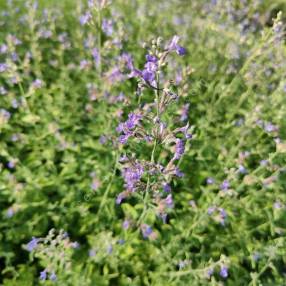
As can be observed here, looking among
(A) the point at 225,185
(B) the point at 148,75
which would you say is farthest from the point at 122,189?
(B) the point at 148,75

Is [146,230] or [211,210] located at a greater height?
[211,210]

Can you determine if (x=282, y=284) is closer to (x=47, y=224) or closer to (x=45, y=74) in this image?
(x=47, y=224)

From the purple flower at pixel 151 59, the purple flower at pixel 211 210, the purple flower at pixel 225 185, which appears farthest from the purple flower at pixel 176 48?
the purple flower at pixel 211 210

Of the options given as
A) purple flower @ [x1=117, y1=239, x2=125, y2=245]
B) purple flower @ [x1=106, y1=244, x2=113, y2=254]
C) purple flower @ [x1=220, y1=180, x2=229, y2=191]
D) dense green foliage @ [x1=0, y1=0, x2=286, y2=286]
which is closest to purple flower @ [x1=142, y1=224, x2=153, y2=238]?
dense green foliage @ [x1=0, y1=0, x2=286, y2=286]

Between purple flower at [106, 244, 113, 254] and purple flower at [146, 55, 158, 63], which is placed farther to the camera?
purple flower at [106, 244, 113, 254]

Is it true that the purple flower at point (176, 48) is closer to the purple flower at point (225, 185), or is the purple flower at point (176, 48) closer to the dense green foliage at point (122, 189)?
the dense green foliage at point (122, 189)

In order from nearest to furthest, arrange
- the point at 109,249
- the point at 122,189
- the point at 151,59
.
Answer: the point at 151,59, the point at 109,249, the point at 122,189

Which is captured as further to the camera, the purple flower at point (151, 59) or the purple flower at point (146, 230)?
the purple flower at point (146, 230)

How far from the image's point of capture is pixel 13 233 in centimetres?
351

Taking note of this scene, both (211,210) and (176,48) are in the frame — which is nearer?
(176,48)

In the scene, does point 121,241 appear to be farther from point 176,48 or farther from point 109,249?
point 176,48

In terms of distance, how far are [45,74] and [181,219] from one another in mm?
2846

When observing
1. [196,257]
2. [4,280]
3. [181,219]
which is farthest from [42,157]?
[196,257]

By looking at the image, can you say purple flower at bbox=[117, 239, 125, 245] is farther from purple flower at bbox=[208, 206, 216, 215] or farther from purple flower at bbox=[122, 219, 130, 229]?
purple flower at bbox=[208, 206, 216, 215]
